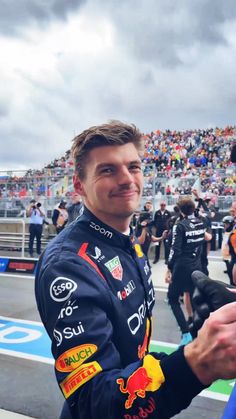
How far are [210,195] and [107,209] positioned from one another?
1452 cm

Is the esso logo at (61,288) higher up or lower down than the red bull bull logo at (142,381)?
higher up

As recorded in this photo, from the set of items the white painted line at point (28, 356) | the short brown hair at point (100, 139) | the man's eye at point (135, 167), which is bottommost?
the white painted line at point (28, 356)

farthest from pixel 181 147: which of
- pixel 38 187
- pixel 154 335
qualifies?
pixel 154 335

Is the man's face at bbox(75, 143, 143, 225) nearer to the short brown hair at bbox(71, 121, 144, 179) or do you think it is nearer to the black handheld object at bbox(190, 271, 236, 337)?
the short brown hair at bbox(71, 121, 144, 179)

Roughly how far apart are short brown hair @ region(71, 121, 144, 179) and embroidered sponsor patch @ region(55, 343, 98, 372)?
77cm

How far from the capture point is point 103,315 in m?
1.21

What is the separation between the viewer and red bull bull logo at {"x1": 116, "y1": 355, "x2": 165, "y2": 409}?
38.3 inches

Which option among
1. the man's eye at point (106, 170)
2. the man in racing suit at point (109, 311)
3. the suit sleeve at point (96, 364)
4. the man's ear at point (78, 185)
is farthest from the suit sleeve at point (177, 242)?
the suit sleeve at point (96, 364)

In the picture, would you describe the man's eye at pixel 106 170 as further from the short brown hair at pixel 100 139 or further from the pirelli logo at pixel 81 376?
the pirelli logo at pixel 81 376

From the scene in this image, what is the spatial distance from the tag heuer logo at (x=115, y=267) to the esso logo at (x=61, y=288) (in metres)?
0.26

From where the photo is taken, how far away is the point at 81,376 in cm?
108

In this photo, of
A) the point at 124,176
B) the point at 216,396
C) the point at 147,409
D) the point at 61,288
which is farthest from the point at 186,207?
the point at 147,409

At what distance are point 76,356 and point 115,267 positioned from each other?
46 centimetres

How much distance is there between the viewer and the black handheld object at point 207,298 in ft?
3.17
